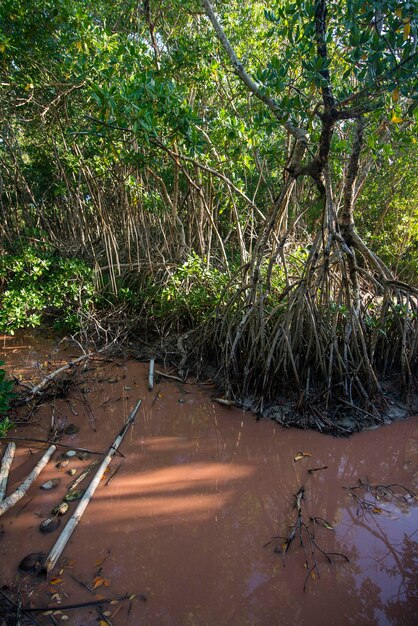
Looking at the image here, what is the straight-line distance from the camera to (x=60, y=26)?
13.2ft

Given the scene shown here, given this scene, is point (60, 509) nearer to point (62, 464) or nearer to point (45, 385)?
point (62, 464)

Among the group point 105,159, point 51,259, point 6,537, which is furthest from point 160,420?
point 105,159

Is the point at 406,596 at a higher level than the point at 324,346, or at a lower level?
lower

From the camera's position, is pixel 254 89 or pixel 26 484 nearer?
pixel 26 484

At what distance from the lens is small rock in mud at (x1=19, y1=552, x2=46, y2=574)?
2046 mm

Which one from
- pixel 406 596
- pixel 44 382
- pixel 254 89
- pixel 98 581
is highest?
pixel 254 89

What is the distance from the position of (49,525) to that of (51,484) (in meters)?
0.39

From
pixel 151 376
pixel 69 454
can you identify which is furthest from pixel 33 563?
pixel 151 376

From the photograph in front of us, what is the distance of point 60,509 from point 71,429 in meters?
0.97

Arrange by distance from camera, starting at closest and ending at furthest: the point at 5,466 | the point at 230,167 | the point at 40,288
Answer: the point at 5,466 → the point at 230,167 → the point at 40,288

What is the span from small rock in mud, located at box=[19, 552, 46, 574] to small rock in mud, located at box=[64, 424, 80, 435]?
122cm

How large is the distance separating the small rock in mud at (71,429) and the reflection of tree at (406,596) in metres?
2.52

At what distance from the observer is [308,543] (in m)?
2.26

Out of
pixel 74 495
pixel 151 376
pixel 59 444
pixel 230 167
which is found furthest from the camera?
pixel 230 167
